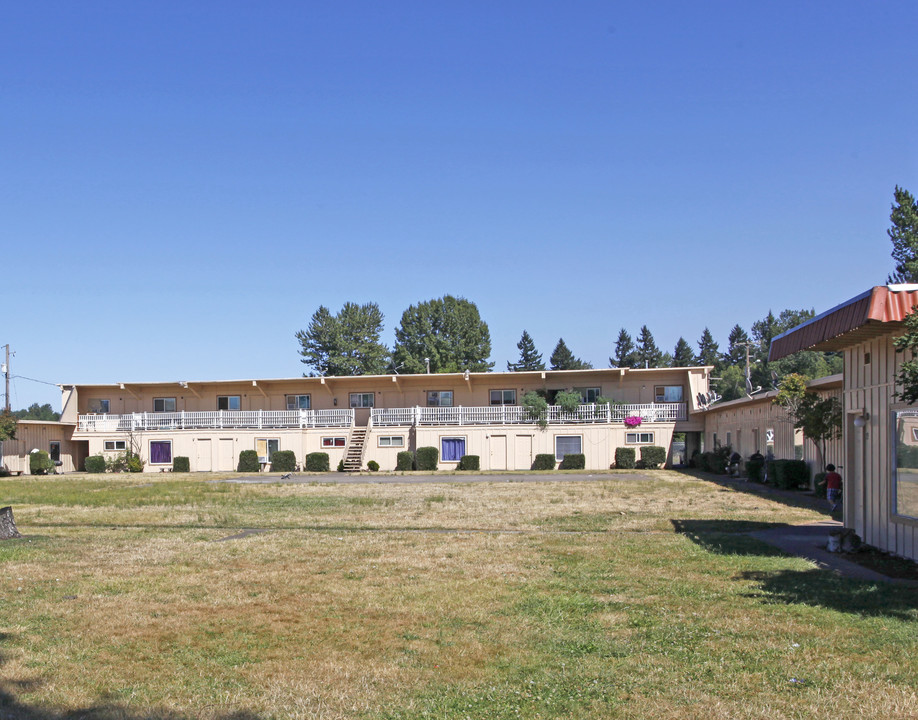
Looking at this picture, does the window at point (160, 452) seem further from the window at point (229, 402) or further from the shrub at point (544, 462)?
the shrub at point (544, 462)

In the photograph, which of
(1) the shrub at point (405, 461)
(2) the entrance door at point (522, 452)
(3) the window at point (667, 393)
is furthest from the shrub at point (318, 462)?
(3) the window at point (667, 393)

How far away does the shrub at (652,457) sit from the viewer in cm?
4369

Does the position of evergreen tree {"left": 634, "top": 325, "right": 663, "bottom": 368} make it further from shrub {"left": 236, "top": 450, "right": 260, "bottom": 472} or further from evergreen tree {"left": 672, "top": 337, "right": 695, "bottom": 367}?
shrub {"left": 236, "top": 450, "right": 260, "bottom": 472}

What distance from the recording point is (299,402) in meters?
50.9

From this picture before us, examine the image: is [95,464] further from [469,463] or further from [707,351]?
[707,351]

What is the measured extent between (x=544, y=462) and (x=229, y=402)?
1978 centimetres

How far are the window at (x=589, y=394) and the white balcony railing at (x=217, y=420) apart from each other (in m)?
12.6

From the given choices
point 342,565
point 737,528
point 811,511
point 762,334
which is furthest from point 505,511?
point 762,334

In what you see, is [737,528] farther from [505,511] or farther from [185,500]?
[185,500]

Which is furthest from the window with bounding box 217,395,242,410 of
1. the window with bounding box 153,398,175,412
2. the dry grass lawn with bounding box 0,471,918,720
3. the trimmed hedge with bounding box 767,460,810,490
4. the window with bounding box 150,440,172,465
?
the dry grass lawn with bounding box 0,471,918,720

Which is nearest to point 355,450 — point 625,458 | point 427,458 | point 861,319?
point 427,458

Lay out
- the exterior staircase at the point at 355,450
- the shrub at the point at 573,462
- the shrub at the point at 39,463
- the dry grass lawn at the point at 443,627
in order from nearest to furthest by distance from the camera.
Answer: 1. the dry grass lawn at the point at 443,627
2. the shrub at the point at 573,462
3. the exterior staircase at the point at 355,450
4. the shrub at the point at 39,463

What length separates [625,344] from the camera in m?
134

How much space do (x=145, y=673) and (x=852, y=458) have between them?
1209cm
